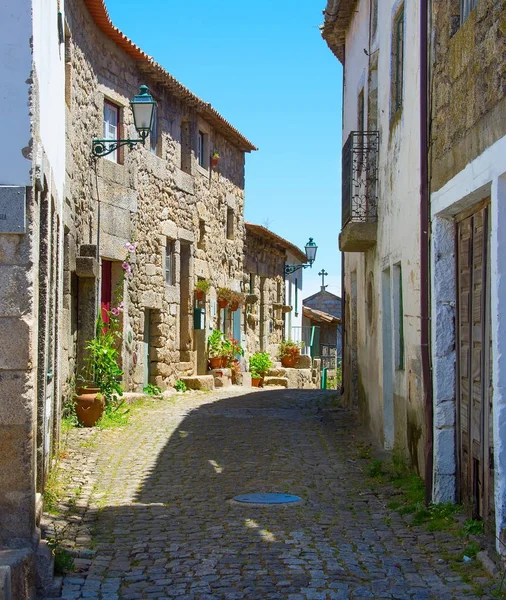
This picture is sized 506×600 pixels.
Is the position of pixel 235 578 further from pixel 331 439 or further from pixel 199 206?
pixel 199 206

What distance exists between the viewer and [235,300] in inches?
866

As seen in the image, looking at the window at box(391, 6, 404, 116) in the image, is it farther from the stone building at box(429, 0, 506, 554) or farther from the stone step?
the stone step

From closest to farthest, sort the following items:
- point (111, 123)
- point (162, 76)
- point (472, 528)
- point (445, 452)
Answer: point (472, 528)
point (445, 452)
point (111, 123)
point (162, 76)

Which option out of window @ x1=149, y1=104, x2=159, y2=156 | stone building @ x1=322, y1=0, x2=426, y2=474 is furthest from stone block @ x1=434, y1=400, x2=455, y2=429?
window @ x1=149, y1=104, x2=159, y2=156

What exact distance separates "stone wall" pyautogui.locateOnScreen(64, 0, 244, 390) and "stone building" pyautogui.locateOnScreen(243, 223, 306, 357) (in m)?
1.87

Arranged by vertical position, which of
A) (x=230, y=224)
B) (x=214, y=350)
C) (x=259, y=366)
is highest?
(x=230, y=224)

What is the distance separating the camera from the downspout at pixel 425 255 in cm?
719

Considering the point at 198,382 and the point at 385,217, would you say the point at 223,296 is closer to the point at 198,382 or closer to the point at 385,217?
the point at 198,382

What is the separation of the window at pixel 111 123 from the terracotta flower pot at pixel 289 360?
12370mm

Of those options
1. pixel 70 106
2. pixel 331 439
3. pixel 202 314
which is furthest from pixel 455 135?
pixel 202 314

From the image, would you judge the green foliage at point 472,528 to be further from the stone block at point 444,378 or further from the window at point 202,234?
the window at point 202,234

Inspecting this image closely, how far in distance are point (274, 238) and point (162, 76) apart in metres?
9.80

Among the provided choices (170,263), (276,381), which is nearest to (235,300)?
(276,381)

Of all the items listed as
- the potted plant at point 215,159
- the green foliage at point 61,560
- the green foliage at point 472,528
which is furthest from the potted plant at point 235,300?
the green foliage at point 61,560
